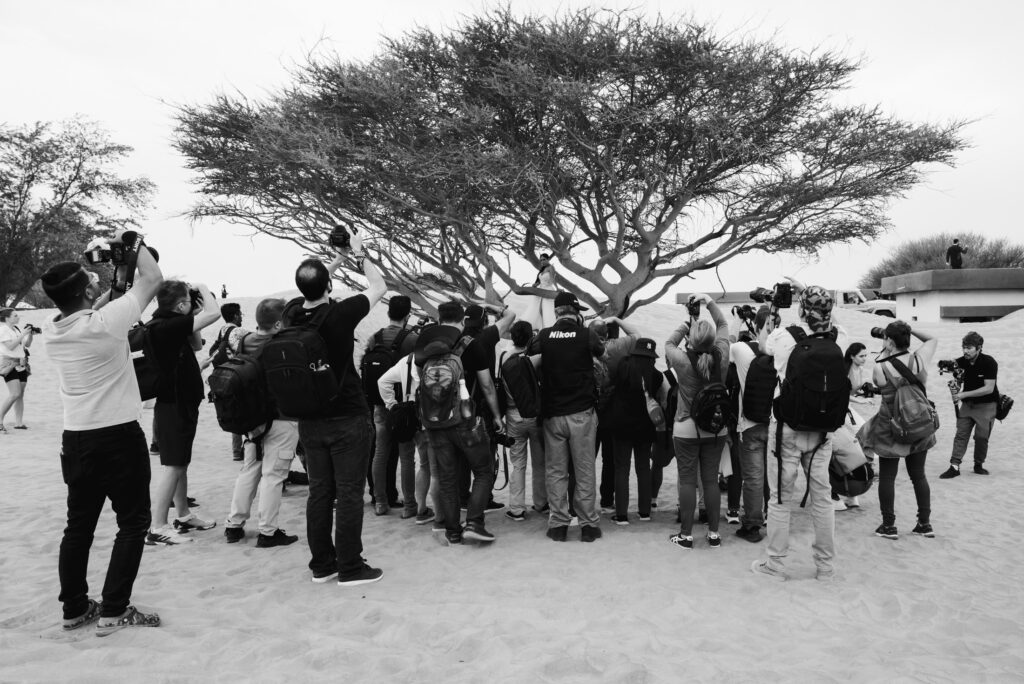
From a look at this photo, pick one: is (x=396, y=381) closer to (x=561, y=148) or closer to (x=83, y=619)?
(x=83, y=619)

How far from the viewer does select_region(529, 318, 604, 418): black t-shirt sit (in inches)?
221

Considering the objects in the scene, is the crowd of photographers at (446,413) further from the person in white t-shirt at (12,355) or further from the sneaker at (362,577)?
the person in white t-shirt at (12,355)

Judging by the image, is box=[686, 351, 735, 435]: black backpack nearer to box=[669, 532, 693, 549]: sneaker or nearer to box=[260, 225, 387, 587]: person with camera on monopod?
box=[669, 532, 693, 549]: sneaker

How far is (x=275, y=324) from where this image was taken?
565 centimetres

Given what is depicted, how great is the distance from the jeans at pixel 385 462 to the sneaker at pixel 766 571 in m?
2.97

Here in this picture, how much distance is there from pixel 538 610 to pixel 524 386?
1.84 m

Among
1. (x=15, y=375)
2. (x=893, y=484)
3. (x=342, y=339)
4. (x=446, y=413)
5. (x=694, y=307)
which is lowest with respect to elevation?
(x=893, y=484)

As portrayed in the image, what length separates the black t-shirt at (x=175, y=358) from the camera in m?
4.73

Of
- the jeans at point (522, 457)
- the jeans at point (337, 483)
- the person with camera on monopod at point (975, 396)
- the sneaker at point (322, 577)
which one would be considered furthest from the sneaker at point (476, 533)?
the person with camera on monopod at point (975, 396)

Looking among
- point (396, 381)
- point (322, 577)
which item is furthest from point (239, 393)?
point (322, 577)

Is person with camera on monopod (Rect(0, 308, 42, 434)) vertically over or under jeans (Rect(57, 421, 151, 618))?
over

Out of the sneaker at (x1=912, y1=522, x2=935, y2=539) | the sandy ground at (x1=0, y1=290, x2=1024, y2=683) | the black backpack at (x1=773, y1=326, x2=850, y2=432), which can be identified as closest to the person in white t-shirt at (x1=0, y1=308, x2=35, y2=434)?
the sandy ground at (x1=0, y1=290, x2=1024, y2=683)

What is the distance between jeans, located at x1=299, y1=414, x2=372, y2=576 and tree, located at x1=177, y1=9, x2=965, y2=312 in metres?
8.79

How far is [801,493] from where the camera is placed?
16.2 feet
